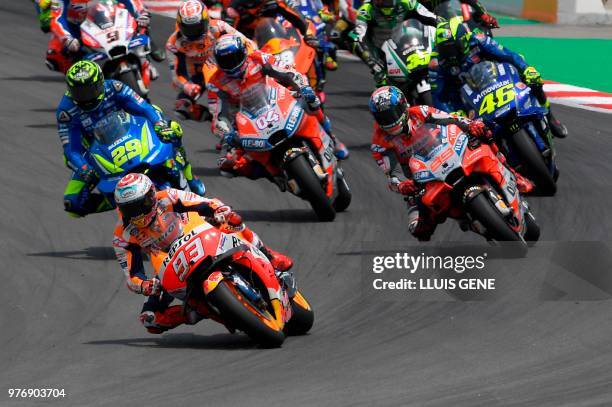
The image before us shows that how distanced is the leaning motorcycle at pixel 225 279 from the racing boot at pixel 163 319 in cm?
31

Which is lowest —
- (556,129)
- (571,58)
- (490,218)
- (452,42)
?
(571,58)

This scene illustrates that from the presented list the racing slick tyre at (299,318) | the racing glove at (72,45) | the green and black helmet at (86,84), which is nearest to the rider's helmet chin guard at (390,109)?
→ the racing slick tyre at (299,318)

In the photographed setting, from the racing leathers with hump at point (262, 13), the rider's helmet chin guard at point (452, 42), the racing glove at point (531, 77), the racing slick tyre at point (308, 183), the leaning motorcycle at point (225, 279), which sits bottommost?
the racing leathers with hump at point (262, 13)

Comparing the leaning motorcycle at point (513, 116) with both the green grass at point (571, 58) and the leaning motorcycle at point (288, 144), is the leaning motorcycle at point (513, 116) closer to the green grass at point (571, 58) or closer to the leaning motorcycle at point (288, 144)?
the leaning motorcycle at point (288, 144)

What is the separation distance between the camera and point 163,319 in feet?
36.2

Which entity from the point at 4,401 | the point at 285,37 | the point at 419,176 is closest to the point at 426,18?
the point at 285,37

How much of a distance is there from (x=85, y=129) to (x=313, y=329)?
3.88 m

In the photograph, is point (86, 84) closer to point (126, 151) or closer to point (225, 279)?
point (126, 151)

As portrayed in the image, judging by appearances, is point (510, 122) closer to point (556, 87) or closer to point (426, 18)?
point (426, 18)

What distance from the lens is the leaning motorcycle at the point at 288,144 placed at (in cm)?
1469

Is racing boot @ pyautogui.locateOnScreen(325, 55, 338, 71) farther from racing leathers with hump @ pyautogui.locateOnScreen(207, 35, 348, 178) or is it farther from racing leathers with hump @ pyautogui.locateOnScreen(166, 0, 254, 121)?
racing leathers with hump @ pyautogui.locateOnScreen(207, 35, 348, 178)

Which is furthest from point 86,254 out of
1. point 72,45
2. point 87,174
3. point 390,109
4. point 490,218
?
point 72,45

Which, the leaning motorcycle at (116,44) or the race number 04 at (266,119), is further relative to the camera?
the leaning motorcycle at (116,44)

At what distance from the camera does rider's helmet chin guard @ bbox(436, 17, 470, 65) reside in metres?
15.2
